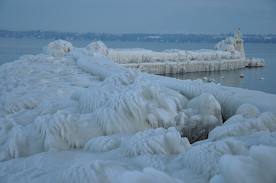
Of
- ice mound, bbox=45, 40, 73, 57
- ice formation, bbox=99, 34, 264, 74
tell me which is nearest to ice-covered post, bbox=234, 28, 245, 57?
ice formation, bbox=99, 34, 264, 74

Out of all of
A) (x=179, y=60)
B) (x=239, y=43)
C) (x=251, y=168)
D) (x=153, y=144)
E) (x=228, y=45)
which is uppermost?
(x=251, y=168)

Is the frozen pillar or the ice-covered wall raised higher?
the frozen pillar

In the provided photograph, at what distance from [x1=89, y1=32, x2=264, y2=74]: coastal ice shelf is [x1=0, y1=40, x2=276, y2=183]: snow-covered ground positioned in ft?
73.1

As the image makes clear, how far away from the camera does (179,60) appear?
116 ft

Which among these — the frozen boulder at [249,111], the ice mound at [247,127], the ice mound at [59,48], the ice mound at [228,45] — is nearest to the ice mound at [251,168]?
the ice mound at [247,127]

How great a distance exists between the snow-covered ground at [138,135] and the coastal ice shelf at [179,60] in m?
22.3

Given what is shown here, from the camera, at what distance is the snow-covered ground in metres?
2.18

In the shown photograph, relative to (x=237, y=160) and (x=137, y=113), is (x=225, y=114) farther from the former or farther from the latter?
(x=237, y=160)

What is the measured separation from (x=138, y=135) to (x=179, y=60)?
32684 millimetres

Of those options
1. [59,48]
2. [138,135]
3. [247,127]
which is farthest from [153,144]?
[59,48]

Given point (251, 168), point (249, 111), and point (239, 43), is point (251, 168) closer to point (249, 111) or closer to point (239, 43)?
point (249, 111)

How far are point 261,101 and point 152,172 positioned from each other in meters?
2.37

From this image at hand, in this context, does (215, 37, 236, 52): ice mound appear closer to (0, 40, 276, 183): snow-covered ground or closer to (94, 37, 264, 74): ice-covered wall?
(94, 37, 264, 74): ice-covered wall

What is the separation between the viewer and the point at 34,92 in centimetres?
538
